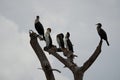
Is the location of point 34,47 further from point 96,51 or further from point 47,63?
point 96,51

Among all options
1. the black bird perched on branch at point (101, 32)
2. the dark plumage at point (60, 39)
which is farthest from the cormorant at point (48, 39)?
the black bird perched on branch at point (101, 32)

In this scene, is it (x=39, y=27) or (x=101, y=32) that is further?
(x=39, y=27)

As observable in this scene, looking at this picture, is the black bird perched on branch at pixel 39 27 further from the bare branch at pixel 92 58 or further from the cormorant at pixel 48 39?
the bare branch at pixel 92 58

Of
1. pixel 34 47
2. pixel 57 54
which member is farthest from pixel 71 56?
pixel 34 47

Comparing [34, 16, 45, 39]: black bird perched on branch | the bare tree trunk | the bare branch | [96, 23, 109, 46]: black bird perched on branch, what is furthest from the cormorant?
the bare tree trunk

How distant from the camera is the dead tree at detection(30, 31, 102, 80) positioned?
52.0 ft

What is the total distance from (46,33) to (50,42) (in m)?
2.59

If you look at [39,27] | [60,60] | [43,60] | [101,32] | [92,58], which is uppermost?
[39,27]

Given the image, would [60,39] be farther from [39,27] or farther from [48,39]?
[48,39]

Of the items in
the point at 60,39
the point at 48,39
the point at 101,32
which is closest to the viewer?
the point at 101,32

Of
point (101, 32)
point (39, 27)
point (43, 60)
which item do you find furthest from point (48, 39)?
point (43, 60)

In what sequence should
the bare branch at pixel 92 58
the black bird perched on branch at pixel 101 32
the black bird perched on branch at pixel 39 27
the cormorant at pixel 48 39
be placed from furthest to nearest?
1. the black bird perched on branch at pixel 39 27
2. the black bird perched on branch at pixel 101 32
3. the cormorant at pixel 48 39
4. the bare branch at pixel 92 58

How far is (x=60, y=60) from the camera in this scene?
19188 mm

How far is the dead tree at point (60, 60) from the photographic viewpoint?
52.0 feet
